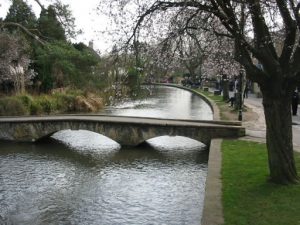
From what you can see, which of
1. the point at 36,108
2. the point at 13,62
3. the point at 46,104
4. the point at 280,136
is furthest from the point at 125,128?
the point at 13,62

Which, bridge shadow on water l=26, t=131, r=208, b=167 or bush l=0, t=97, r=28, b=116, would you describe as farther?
bush l=0, t=97, r=28, b=116

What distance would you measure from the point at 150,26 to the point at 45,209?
20.4ft

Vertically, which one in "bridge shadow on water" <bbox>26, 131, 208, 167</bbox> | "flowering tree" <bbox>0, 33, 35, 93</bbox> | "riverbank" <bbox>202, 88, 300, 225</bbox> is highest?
"flowering tree" <bbox>0, 33, 35, 93</bbox>

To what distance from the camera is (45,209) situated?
14.0 meters

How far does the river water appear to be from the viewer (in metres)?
13.3

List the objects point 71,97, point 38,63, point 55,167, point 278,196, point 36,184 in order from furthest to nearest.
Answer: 1. point 38,63
2. point 71,97
3. point 55,167
4. point 36,184
5. point 278,196

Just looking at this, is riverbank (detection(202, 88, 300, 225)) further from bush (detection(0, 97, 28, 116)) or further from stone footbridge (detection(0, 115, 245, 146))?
bush (detection(0, 97, 28, 116))

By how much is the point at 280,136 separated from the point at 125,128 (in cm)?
1280

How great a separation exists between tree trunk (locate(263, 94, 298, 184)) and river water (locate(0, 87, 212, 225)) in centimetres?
258

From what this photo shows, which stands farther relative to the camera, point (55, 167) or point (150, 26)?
point (55, 167)

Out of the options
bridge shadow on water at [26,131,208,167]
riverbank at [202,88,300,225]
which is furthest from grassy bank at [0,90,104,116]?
riverbank at [202,88,300,225]

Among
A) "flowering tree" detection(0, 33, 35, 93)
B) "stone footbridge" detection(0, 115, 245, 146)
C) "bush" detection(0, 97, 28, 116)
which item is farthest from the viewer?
"flowering tree" detection(0, 33, 35, 93)

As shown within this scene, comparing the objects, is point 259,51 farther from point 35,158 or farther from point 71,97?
point 71,97

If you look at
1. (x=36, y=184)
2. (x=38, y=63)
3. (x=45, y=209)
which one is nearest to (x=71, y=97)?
(x=38, y=63)
